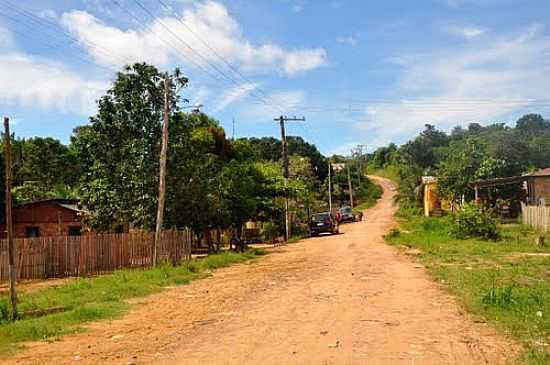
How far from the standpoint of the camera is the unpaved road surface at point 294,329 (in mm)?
8102

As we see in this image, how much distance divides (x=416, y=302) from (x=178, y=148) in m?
16.1

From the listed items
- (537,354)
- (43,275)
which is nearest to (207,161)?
(43,275)

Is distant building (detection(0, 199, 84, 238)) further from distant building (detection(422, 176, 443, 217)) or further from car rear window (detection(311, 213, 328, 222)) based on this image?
distant building (detection(422, 176, 443, 217))

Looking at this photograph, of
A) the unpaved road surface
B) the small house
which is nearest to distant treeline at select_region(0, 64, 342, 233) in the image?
the unpaved road surface

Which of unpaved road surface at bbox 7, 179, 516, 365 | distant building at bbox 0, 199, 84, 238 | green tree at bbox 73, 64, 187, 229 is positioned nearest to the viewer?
unpaved road surface at bbox 7, 179, 516, 365

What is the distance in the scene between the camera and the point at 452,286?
49.6ft

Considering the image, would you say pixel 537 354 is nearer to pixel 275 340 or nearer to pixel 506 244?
pixel 275 340

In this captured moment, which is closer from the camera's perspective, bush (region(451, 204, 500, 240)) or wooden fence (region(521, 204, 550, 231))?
bush (region(451, 204, 500, 240))

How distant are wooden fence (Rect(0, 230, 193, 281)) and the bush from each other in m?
16.0

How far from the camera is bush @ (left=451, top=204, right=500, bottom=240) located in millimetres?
31203

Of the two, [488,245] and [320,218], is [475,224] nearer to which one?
[488,245]

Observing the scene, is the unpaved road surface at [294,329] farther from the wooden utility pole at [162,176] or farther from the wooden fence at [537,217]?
the wooden fence at [537,217]

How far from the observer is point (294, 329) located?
390 inches

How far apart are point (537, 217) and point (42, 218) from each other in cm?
2774
